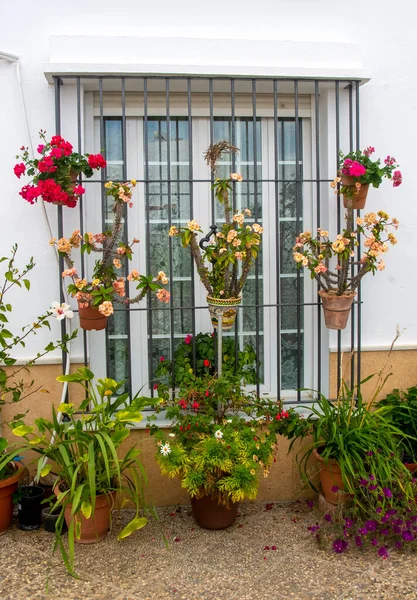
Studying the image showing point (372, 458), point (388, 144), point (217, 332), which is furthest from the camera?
point (388, 144)

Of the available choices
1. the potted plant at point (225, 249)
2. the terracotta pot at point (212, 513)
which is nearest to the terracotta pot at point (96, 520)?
the terracotta pot at point (212, 513)

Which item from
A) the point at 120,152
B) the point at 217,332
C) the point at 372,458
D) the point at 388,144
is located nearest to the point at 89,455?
the point at 217,332

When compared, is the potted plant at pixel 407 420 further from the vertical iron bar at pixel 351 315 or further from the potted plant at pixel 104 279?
the potted plant at pixel 104 279

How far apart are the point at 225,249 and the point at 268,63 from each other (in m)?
1.18

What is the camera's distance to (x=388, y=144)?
385cm

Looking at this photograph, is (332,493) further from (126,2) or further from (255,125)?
(126,2)

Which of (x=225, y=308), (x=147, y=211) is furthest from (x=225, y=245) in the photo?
(x=147, y=211)

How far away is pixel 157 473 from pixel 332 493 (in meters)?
1.03

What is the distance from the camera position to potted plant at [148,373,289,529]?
3258 mm

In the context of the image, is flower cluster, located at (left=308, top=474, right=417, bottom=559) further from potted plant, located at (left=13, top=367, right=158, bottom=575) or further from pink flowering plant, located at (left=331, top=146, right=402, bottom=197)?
pink flowering plant, located at (left=331, top=146, right=402, bottom=197)

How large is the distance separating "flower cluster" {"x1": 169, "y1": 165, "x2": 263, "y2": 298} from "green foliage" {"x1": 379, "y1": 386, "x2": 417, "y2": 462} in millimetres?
1184

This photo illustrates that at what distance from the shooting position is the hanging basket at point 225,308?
11.4 ft

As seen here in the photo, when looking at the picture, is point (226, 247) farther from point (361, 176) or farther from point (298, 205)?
point (361, 176)

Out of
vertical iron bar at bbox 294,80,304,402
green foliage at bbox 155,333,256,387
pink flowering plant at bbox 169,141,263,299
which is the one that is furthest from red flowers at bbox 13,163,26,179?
vertical iron bar at bbox 294,80,304,402
